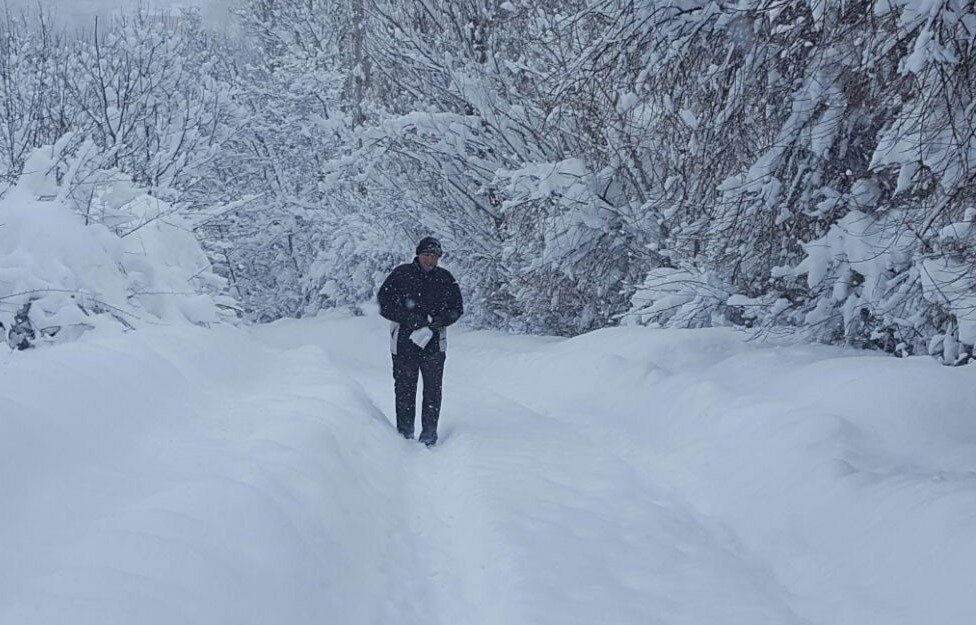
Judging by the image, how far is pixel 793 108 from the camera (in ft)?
19.3

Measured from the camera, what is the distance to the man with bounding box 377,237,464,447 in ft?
24.3

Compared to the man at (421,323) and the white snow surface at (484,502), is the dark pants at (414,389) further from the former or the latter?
the white snow surface at (484,502)

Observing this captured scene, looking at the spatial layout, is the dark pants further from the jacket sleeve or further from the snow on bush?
the snow on bush

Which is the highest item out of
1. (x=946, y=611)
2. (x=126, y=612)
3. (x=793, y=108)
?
(x=793, y=108)

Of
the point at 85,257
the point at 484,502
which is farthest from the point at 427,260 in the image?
the point at 85,257

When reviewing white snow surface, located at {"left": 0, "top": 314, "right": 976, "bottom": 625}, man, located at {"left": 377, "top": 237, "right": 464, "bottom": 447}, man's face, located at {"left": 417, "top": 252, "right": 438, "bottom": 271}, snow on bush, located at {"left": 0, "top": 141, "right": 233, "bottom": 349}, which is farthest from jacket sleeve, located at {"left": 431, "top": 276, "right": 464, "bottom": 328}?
snow on bush, located at {"left": 0, "top": 141, "right": 233, "bottom": 349}

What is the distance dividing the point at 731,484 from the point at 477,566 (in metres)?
1.99

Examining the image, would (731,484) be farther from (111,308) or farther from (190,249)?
(190,249)

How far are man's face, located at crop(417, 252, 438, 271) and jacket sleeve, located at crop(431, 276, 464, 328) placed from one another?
9.4 inches

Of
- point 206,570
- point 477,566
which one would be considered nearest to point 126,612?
point 206,570

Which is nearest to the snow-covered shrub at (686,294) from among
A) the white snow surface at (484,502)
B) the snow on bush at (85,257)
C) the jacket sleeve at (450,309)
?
the white snow surface at (484,502)

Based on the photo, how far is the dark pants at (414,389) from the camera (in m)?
7.41

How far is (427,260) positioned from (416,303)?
43cm

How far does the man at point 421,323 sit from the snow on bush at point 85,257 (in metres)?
2.36
